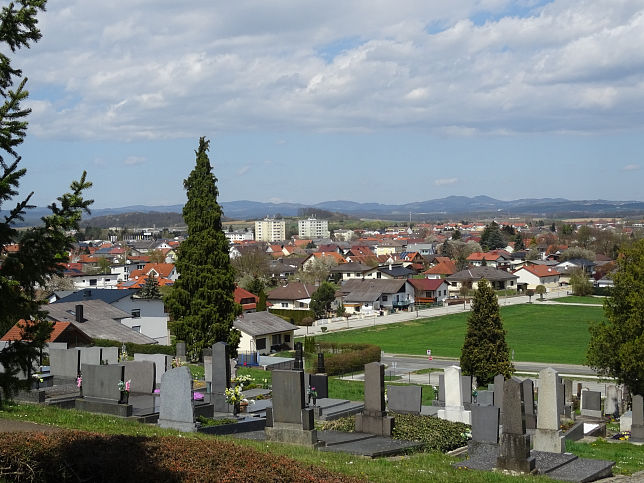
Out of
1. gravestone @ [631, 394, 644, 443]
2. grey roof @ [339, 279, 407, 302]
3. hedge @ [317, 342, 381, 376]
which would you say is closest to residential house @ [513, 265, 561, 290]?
grey roof @ [339, 279, 407, 302]

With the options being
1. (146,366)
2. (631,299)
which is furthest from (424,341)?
Answer: (146,366)

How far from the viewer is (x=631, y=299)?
26.9 metres

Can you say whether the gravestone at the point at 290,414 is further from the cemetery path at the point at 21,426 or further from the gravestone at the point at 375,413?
the cemetery path at the point at 21,426

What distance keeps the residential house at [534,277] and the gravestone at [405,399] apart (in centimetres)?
9350

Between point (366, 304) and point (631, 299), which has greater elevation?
point (631, 299)

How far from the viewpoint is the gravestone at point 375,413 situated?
56.4 feet

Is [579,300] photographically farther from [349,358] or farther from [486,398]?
[486,398]

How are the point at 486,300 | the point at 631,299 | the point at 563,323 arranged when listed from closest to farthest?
1. the point at 631,299
2. the point at 486,300
3. the point at 563,323

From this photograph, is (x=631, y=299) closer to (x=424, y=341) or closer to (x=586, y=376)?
(x=586, y=376)

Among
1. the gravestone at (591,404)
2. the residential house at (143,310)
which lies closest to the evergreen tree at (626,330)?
the gravestone at (591,404)

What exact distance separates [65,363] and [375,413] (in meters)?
11.2

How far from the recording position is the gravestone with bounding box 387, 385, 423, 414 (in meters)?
21.2

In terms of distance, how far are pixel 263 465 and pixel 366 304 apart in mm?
80007

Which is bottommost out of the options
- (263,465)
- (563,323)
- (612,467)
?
(563,323)
